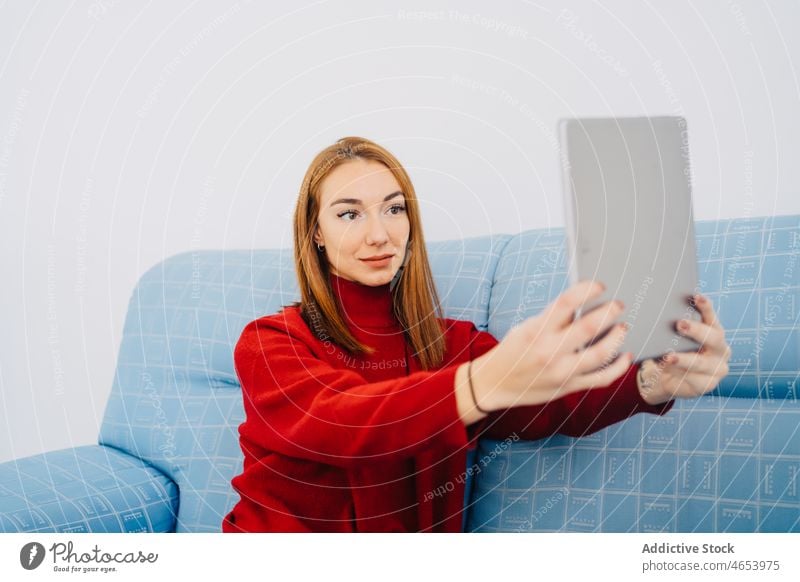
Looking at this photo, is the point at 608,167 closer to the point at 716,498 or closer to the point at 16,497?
the point at 716,498

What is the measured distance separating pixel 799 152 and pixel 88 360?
31.4 inches

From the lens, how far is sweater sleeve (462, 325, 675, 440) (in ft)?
2.45

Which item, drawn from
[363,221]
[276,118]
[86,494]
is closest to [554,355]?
[363,221]

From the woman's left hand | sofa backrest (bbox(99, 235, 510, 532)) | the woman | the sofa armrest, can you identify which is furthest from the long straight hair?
the sofa armrest

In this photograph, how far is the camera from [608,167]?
26.4 inches

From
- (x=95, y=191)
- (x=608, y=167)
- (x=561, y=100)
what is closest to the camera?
(x=608, y=167)

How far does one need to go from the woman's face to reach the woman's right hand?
0.53ft

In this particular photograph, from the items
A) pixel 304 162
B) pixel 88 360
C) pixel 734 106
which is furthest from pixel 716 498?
pixel 88 360

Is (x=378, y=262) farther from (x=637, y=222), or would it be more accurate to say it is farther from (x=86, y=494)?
(x=86, y=494)

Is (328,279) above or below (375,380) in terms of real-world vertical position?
above

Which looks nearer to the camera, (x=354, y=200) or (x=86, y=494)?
(x=354, y=200)

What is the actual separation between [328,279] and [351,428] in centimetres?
17

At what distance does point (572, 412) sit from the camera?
2.53ft

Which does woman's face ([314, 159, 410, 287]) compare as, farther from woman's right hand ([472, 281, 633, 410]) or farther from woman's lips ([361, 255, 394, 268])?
woman's right hand ([472, 281, 633, 410])
